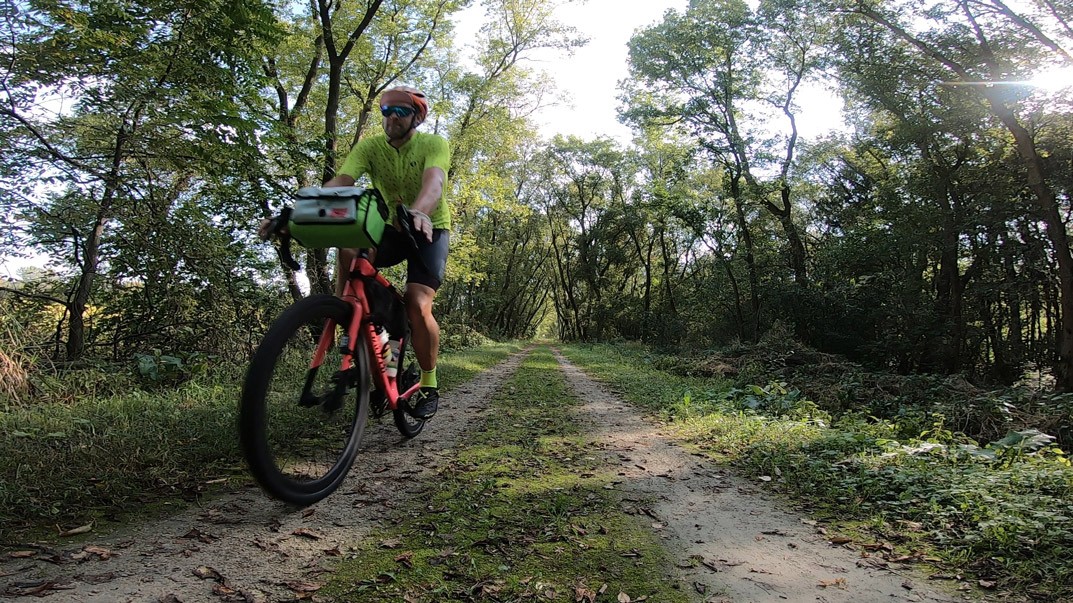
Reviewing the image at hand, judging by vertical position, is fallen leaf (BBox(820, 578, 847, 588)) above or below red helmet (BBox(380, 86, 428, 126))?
below

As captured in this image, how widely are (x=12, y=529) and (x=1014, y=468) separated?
511 centimetres

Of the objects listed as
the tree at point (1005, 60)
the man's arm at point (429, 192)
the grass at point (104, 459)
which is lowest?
the grass at point (104, 459)

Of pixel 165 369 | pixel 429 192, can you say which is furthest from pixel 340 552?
pixel 165 369

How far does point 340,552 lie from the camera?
189 cm

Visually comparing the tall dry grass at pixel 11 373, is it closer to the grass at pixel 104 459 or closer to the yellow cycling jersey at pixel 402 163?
the grass at pixel 104 459

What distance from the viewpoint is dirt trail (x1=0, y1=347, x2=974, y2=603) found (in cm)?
158

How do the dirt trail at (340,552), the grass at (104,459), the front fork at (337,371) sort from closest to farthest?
the dirt trail at (340,552), the grass at (104,459), the front fork at (337,371)

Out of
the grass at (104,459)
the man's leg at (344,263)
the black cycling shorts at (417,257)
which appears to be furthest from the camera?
the black cycling shorts at (417,257)

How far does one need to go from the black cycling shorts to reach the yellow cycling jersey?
0.21m

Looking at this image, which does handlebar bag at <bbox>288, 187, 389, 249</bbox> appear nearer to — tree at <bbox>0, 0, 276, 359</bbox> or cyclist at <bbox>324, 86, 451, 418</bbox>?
cyclist at <bbox>324, 86, 451, 418</bbox>

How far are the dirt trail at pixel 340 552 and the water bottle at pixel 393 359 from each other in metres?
0.55

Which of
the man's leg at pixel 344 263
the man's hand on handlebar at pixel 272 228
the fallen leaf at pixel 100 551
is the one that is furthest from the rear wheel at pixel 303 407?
the fallen leaf at pixel 100 551

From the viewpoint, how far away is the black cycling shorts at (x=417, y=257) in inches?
115

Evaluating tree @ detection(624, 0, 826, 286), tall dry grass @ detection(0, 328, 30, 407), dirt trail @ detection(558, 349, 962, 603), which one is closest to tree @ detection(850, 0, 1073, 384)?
tree @ detection(624, 0, 826, 286)
